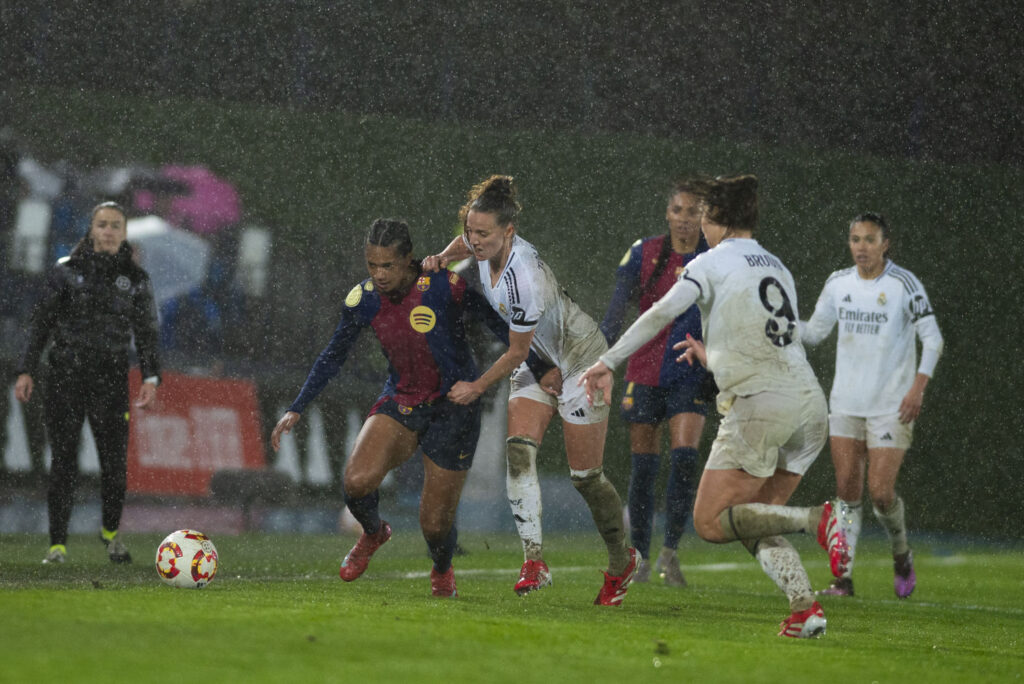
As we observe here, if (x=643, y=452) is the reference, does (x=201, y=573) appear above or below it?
below

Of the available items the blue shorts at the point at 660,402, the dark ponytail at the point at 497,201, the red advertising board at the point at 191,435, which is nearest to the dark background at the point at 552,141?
the red advertising board at the point at 191,435

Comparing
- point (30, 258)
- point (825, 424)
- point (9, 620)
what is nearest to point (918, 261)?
point (30, 258)

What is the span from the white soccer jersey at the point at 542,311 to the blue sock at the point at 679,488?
1533 mm

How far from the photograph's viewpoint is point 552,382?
562 cm

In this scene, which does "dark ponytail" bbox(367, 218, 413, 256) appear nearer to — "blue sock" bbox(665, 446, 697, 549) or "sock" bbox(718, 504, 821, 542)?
"sock" bbox(718, 504, 821, 542)

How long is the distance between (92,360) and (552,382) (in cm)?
324

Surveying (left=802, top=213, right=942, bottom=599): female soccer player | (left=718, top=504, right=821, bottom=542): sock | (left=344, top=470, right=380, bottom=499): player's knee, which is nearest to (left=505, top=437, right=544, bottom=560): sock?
(left=344, top=470, right=380, bottom=499): player's knee

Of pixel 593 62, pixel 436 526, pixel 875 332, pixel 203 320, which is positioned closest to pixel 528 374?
pixel 436 526

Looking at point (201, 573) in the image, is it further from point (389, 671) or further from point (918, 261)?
point (918, 261)

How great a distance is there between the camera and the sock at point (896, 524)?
7.39 metres

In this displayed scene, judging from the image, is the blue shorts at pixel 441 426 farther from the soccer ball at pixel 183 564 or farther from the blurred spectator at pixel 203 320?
the blurred spectator at pixel 203 320

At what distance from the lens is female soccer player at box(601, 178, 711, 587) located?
280 inches

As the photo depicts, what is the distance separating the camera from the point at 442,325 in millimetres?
5645

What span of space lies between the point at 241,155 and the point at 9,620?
9.68 metres
